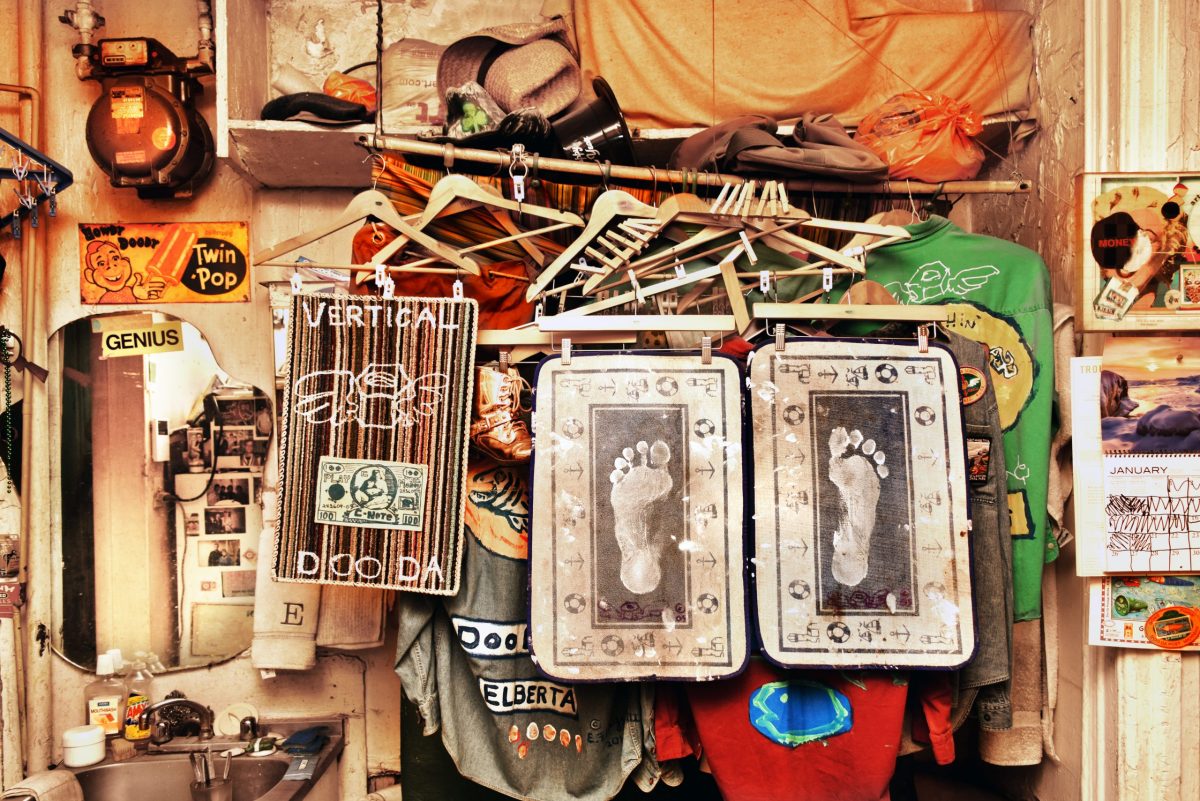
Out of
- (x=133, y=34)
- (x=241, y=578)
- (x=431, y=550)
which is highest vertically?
(x=133, y=34)

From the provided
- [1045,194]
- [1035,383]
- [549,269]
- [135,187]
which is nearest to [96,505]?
[135,187]

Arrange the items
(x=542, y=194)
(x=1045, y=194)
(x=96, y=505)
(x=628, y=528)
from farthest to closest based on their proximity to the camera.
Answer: (x=96, y=505), (x=1045, y=194), (x=542, y=194), (x=628, y=528)

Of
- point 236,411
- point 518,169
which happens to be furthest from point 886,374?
point 236,411

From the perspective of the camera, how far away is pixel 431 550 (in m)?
1.66

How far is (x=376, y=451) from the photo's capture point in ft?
5.49

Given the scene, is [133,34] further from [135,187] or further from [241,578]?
[241,578]

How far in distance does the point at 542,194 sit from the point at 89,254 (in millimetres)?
1470

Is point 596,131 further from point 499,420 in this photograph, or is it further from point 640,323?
point 499,420

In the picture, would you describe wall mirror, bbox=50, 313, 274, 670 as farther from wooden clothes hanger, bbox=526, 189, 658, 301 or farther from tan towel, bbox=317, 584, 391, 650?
wooden clothes hanger, bbox=526, 189, 658, 301

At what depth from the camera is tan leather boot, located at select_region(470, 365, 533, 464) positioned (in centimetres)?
169

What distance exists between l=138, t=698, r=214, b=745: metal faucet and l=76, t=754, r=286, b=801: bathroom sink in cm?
8

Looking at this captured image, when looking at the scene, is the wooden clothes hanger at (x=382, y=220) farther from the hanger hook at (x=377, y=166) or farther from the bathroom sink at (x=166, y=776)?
the bathroom sink at (x=166, y=776)

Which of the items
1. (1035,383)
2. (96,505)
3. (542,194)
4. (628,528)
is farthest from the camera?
(96,505)

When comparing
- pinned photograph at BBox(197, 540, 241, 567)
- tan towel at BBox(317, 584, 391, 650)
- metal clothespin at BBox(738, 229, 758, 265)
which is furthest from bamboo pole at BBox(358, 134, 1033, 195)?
pinned photograph at BBox(197, 540, 241, 567)
